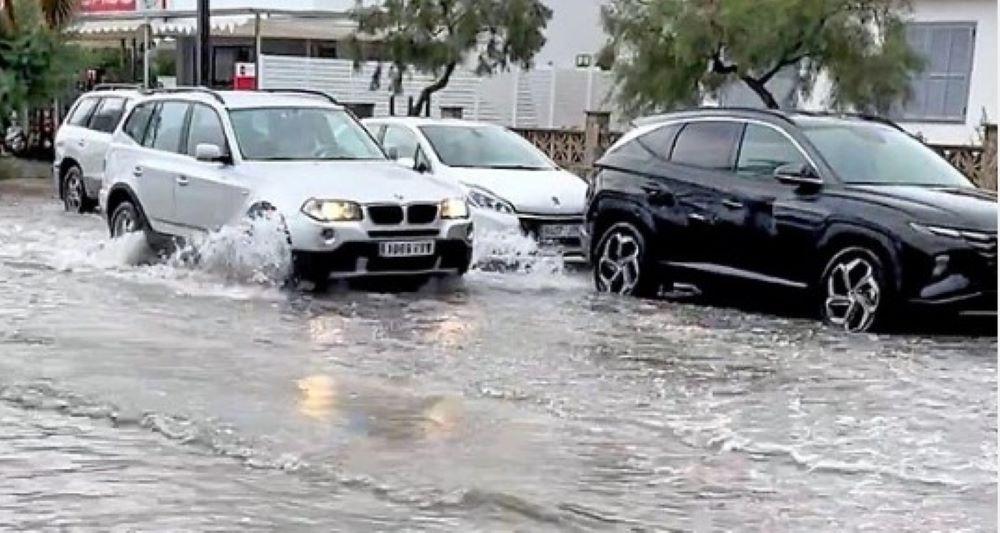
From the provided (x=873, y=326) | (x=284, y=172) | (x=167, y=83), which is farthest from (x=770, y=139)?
(x=167, y=83)

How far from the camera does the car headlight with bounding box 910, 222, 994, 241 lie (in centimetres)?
1141

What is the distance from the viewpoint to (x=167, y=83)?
34.7 m

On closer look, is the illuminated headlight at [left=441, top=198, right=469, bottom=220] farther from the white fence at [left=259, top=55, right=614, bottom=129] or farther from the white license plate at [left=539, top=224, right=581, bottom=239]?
the white fence at [left=259, top=55, right=614, bottom=129]

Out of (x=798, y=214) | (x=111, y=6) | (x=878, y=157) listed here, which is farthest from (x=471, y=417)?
(x=111, y=6)

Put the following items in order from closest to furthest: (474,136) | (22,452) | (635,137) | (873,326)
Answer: (22,452) → (873,326) → (635,137) → (474,136)

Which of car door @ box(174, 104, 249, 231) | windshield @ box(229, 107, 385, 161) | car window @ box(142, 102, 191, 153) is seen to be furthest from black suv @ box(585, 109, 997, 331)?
car window @ box(142, 102, 191, 153)

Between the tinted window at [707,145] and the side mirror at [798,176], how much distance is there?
69 centimetres

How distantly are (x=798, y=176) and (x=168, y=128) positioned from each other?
20.3 feet

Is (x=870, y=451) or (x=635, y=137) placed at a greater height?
(x=635, y=137)

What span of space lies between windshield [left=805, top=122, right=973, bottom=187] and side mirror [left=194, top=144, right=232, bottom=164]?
4.84 meters

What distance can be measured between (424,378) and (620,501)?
2.91 metres

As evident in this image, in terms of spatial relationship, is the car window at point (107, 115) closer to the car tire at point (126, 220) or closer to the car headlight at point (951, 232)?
the car tire at point (126, 220)

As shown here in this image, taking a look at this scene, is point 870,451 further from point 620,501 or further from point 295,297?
point 295,297

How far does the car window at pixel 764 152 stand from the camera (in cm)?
1281
